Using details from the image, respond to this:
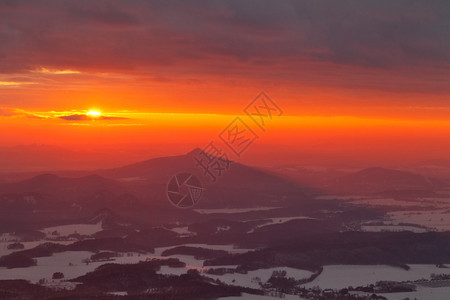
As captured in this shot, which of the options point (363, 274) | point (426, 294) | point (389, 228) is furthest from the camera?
point (389, 228)

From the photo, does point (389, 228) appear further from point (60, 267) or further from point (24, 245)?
point (60, 267)

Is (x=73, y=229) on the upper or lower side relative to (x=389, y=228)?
upper

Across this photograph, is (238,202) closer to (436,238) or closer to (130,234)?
(130,234)

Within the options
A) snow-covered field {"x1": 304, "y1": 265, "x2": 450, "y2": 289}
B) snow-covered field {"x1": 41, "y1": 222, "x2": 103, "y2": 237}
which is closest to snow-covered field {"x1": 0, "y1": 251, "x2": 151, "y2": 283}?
snow-covered field {"x1": 304, "y1": 265, "x2": 450, "y2": 289}

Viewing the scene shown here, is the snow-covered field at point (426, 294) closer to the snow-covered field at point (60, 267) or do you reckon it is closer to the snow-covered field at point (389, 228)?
the snow-covered field at point (60, 267)
